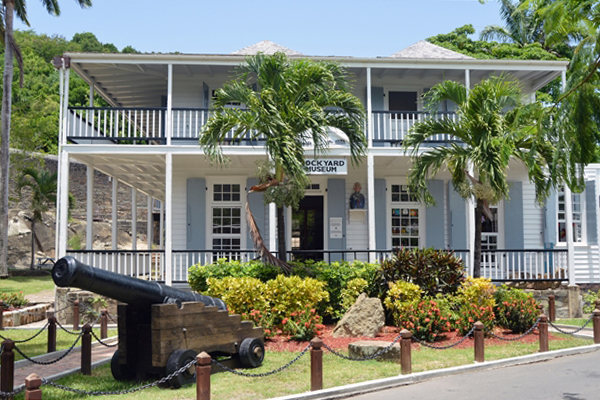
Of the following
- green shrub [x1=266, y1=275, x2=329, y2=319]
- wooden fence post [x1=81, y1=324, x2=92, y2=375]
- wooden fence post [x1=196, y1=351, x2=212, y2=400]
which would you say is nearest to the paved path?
wooden fence post [x1=196, y1=351, x2=212, y2=400]

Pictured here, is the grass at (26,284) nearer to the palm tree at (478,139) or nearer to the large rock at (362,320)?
the large rock at (362,320)

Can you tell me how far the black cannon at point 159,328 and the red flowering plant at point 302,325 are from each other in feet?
8.59

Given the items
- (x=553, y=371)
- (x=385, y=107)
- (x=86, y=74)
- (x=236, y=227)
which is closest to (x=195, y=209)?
(x=236, y=227)

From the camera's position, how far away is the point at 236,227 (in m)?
17.5

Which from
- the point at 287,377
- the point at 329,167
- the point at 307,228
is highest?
the point at 329,167

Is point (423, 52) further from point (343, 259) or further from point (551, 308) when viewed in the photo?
point (551, 308)

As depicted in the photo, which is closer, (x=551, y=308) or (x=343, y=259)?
(x=551, y=308)

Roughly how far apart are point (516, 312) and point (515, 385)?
13.3ft

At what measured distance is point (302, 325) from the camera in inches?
425

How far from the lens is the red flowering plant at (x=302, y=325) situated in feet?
35.3

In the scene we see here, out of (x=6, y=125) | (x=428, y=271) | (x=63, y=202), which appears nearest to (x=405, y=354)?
(x=428, y=271)

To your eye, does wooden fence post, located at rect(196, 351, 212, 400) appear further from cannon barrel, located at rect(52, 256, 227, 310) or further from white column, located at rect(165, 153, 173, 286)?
white column, located at rect(165, 153, 173, 286)

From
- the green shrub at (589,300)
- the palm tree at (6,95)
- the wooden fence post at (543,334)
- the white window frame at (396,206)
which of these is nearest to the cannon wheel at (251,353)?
the wooden fence post at (543,334)

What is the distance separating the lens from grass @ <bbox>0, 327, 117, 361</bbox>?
10266mm
